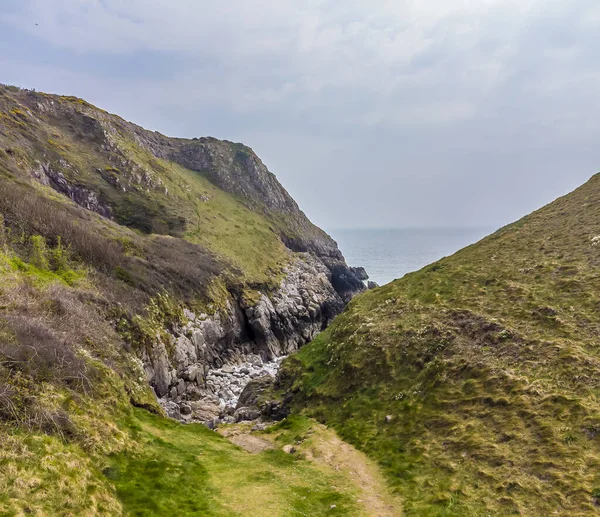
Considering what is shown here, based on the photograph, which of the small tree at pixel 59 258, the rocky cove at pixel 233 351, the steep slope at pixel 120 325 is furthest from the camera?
the rocky cove at pixel 233 351

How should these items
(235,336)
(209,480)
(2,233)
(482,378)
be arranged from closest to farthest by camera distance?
(209,480) < (482,378) < (2,233) < (235,336)

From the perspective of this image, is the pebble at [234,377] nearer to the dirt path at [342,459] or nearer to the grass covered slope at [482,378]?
the grass covered slope at [482,378]

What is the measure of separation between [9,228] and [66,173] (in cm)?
4810

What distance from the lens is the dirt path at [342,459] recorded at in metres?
16.9

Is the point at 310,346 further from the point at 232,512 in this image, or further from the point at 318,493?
the point at 232,512

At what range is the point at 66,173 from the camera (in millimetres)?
73062

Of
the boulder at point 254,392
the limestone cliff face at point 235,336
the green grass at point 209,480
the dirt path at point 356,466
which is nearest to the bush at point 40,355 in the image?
the green grass at point 209,480

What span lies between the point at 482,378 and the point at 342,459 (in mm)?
10678

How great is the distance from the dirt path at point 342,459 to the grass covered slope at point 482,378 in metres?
0.74

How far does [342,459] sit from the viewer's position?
2161 cm

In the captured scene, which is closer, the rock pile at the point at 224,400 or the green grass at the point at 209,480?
the green grass at the point at 209,480

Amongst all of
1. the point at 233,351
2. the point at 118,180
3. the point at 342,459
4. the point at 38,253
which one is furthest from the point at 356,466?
the point at 118,180

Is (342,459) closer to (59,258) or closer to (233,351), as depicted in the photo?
(59,258)

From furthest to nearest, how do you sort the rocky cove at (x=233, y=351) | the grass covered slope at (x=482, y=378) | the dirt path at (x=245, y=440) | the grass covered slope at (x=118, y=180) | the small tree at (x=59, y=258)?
the grass covered slope at (x=118, y=180), the rocky cove at (x=233, y=351), the small tree at (x=59, y=258), the dirt path at (x=245, y=440), the grass covered slope at (x=482, y=378)
